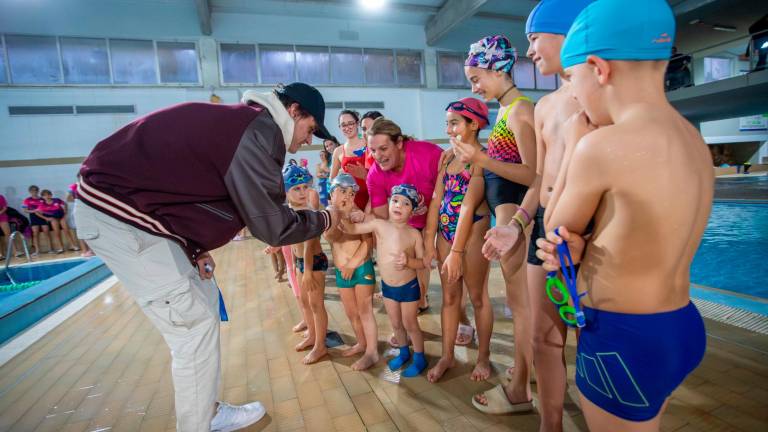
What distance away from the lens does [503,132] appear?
2.24 m

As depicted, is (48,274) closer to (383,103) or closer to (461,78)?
(383,103)

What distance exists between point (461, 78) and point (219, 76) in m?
10.2

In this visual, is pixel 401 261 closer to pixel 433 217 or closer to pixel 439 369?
pixel 433 217

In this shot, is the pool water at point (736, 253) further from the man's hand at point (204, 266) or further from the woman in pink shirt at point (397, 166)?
the man's hand at point (204, 266)

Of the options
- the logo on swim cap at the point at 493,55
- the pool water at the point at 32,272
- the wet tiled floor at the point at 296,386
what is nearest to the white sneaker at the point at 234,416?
the wet tiled floor at the point at 296,386

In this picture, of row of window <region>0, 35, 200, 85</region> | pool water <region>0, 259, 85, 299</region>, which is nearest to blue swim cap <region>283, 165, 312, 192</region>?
pool water <region>0, 259, 85, 299</region>

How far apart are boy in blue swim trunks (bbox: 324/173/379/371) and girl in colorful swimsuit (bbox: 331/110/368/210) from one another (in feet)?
2.03

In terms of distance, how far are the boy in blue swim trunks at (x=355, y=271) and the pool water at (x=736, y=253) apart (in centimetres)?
511

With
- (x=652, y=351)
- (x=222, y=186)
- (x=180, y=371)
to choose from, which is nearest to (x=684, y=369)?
(x=652, y=351)

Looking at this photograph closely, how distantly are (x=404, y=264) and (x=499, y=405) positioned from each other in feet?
3.57

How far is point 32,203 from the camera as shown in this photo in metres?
10.5

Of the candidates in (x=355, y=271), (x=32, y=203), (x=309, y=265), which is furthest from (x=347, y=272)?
(x=32, y=203)

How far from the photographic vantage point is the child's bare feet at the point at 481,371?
2576 millimetres

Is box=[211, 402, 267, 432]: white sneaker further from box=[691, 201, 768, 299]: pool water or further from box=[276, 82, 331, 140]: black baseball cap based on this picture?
box=[691, 201, 768, 299]: pool water
